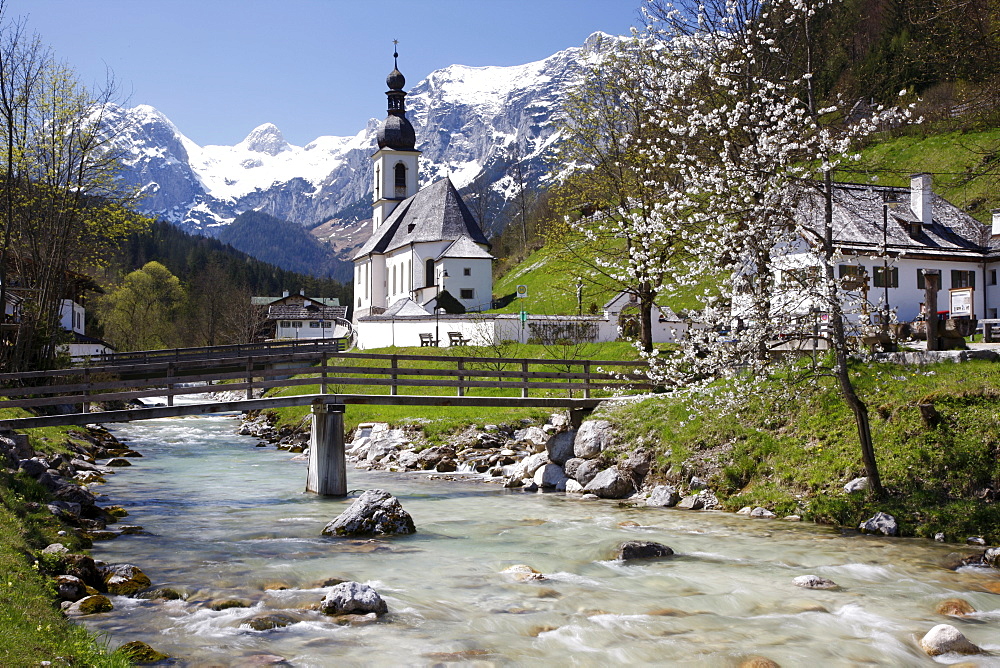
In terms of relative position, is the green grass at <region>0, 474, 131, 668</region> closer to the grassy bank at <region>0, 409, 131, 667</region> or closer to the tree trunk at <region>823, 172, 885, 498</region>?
the grassy bank at <region>0, 409, 131, 667</region>

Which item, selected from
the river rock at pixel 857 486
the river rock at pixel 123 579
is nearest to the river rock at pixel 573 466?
the river rock at pixel 857 486

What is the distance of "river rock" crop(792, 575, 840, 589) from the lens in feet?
37.5

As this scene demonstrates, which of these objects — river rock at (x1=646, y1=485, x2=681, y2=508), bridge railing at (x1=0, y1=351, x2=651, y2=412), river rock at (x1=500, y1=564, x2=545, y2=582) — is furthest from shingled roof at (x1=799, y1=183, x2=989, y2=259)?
river rock at (x1=500, y1=564, x2=545, y2=582)

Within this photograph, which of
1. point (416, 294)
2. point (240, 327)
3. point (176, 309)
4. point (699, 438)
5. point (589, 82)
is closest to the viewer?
point (699, 438)

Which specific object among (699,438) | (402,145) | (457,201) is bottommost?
(699,438)

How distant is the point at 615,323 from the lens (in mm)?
45938

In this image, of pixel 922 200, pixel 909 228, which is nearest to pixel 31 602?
pixel 909 228

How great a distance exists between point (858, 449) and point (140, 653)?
13.6 metres

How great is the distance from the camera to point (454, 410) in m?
33.0

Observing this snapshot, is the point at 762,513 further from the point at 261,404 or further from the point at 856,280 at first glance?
the point at 261,404

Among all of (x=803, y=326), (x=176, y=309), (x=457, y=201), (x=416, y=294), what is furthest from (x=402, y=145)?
(x=803, y=326)

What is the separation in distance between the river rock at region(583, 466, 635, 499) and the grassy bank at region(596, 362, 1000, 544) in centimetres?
89

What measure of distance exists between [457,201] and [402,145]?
22264 millimetres

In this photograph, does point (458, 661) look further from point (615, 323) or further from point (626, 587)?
point (615, 323)
